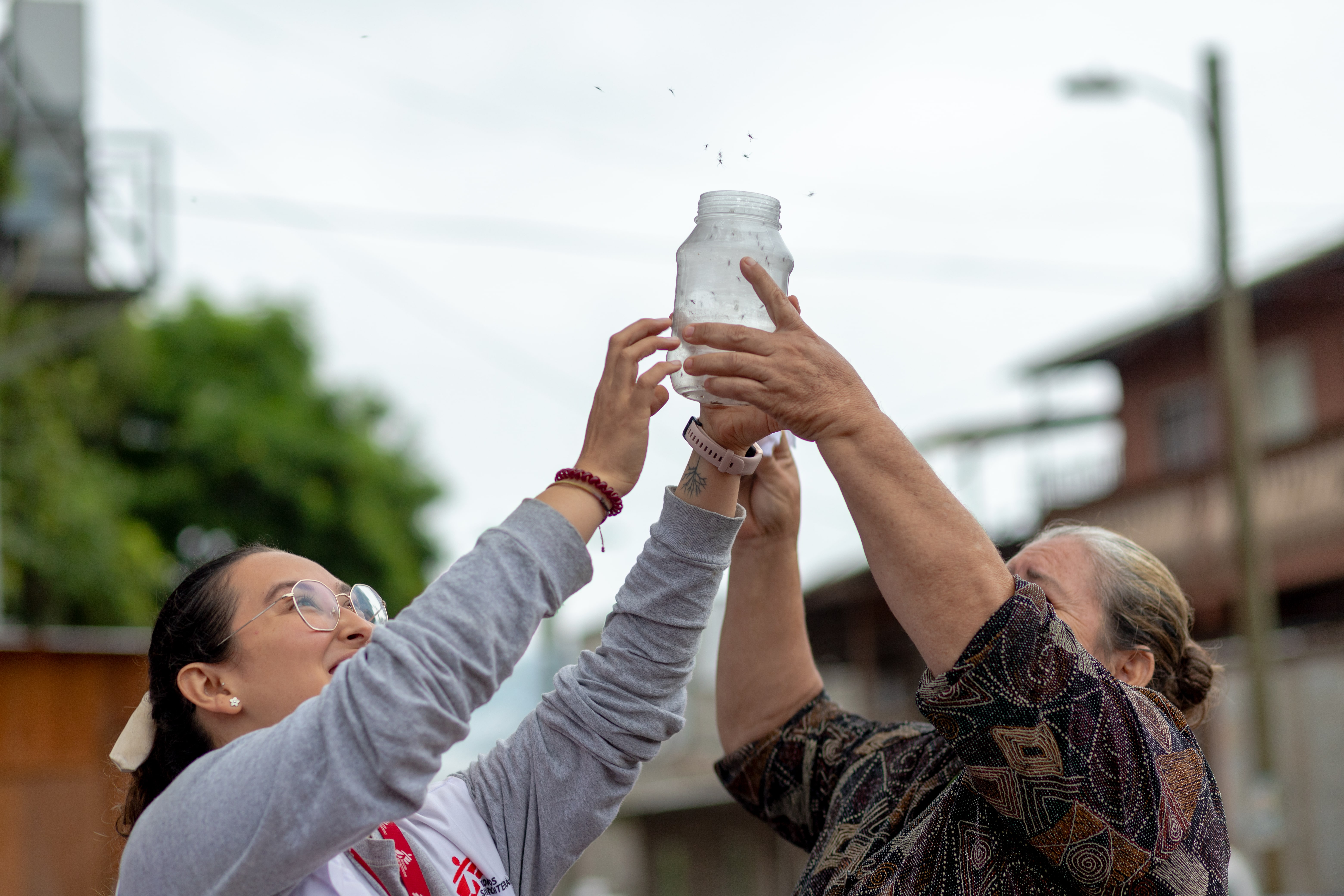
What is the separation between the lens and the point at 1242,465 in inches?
412

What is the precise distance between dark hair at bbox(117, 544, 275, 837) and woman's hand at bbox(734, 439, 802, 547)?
3.44 feet

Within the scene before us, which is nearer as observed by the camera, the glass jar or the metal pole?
the glass jar

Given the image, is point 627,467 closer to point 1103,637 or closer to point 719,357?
point 719,357

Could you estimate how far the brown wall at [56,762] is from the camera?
372 inches

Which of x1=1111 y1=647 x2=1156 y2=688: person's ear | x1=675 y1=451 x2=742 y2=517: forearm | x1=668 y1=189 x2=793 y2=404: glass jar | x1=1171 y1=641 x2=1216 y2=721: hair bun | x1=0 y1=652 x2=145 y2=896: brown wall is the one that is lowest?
x1=0 y1=652 x2=145 y2=896: brown wall

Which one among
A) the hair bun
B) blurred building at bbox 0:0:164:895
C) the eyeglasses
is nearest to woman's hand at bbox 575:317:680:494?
the eyeglasses

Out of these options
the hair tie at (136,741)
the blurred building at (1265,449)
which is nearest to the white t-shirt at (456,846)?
the hair tie at (136,741)

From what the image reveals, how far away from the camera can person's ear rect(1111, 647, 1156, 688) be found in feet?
7.88

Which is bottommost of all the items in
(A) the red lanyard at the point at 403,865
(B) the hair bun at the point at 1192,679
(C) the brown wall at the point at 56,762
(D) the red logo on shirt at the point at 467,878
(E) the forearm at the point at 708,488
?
(C) the brown wall at the point at 56,762

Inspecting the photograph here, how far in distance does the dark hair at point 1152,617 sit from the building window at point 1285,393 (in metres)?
15.0

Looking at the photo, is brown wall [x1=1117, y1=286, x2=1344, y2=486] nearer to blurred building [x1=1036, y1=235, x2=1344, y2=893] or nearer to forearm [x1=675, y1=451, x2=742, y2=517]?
blurred building [x1=1036, y1=235, x2=1344, y2=893]

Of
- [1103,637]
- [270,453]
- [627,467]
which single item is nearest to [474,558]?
[627,467]

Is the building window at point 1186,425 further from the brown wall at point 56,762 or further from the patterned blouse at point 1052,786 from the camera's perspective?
the patterned blouse at point 1052,786

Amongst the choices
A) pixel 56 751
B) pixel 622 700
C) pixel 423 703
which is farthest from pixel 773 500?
pixel 56 751
